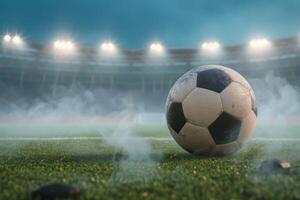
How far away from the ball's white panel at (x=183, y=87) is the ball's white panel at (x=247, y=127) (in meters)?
0.93

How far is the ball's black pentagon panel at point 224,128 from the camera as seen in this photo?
485cm

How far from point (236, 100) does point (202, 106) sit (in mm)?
511

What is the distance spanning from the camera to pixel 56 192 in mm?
2531

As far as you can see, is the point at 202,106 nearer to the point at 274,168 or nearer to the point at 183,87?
the point at 183,87

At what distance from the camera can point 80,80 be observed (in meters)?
39.9

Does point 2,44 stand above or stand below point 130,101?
above

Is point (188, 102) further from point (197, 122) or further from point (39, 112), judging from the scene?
point (39, 112)

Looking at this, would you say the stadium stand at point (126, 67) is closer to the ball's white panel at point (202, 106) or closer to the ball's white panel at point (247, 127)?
the ball's white panel at point (247, 127)

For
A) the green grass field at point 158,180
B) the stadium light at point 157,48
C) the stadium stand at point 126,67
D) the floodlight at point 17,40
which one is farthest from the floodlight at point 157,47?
the green grass field at point 158,180

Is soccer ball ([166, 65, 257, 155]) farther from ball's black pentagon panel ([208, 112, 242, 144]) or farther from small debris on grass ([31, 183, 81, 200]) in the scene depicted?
small debris on grass ([31, 183, 81, 200])

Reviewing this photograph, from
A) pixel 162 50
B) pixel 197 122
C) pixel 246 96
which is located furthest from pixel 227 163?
pixel 162 50

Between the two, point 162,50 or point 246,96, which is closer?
point 246,96

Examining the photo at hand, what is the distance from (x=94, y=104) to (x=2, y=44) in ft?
37.2

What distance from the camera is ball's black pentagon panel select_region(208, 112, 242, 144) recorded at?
191 inches
